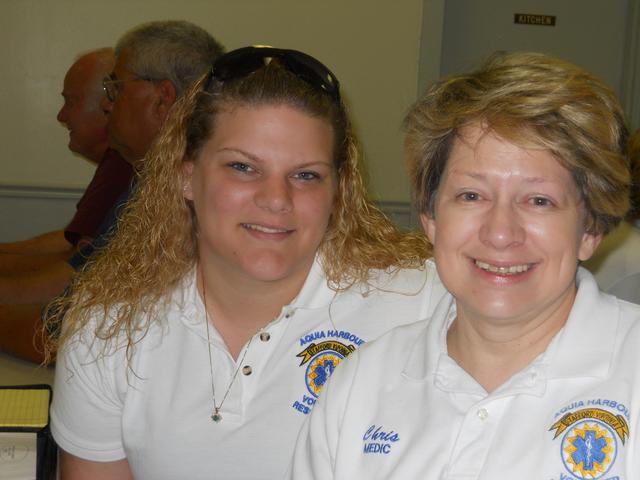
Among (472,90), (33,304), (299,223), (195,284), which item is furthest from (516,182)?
(33,304)

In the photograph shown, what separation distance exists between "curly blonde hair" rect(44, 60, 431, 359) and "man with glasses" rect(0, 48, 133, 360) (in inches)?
21.5

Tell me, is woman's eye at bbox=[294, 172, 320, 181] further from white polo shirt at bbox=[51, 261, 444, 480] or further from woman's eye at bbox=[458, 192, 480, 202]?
woman's eye at bbox=[458, 192, 480, 202]

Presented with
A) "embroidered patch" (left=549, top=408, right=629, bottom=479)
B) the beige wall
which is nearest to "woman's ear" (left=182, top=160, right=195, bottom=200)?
"embroidered patch" (left=549, top=408, right=629, bottom=479)

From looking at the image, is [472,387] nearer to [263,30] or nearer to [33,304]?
[33,304]

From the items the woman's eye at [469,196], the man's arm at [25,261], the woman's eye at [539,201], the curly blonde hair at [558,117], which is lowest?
the man's arm at [25,261]

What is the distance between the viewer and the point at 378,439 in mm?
1384

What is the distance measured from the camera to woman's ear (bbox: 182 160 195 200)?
5.94ft

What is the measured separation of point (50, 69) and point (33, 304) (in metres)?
2.01

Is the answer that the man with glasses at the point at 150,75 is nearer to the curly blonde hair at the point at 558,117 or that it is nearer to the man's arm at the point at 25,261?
the man's arm at the point at 25,261

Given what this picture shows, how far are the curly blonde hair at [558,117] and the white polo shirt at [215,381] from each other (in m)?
0.47

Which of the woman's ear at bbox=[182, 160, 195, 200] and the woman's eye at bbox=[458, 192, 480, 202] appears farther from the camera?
the woman's ear at bbox=[182, 160, 195, 200]

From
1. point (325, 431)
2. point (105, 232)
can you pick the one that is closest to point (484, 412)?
point (325, 431)

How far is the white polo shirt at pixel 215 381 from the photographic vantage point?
1628mm

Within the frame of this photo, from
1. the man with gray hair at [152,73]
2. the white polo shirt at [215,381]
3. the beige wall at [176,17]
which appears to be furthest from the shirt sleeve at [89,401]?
the beige wall at [176,17]
